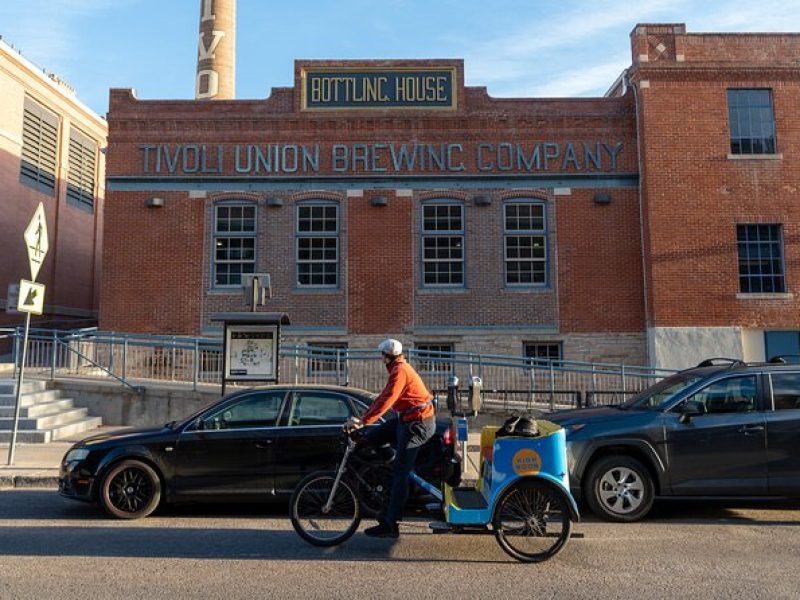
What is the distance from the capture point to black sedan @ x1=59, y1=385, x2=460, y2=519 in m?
7.31

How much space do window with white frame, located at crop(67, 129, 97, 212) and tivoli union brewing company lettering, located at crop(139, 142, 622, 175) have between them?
435 inches

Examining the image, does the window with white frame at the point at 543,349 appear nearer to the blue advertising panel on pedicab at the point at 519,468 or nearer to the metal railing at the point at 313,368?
the metal railing at the point at 313,368

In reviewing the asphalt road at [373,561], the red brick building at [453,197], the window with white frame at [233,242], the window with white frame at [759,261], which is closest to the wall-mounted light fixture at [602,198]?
the red brick building at [453,197]

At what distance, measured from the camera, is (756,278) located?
18.0 m

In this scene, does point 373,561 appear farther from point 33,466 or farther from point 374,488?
point 33,466

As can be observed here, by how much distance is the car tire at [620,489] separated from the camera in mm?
7266

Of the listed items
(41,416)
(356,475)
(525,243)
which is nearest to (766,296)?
(525,243)

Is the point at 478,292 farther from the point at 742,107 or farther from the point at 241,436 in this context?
the point at 241,436

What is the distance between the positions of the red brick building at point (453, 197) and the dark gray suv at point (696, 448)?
1066 cm

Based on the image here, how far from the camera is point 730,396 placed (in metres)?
7.54

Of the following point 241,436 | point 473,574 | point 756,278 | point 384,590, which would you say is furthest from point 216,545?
point 756,278

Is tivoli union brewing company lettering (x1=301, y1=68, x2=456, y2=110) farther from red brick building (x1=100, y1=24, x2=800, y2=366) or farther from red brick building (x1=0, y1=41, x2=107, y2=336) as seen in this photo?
red brick building (x1=0, y1=41, x2=107, y2=336)

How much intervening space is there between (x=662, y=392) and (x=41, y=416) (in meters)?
10.8

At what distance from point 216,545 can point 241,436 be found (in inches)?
59.1
